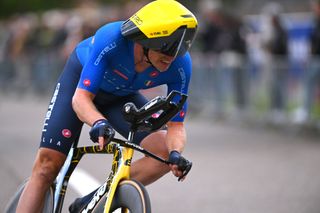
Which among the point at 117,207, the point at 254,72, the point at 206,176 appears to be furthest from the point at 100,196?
the point at 254,72

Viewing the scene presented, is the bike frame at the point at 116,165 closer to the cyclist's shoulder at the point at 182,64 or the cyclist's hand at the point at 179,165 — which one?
the cyclist's hand at the point at 179,165

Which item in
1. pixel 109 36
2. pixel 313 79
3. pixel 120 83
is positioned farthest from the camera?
pixel 313 79

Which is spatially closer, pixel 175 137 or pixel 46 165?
pixel 175 137

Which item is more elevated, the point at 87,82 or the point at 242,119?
the point at 87,82

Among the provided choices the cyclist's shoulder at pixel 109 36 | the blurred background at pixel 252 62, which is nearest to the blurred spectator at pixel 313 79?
the blurred background at pixel 252 62

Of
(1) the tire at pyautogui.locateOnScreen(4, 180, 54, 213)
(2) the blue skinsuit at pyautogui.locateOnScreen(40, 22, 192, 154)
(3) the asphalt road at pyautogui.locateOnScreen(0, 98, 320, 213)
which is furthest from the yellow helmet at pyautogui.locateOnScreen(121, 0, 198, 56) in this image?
(3) the asphalt road at pyautogui.locateOnScreen(0, 98, 320, 213)

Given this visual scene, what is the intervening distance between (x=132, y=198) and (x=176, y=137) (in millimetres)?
829

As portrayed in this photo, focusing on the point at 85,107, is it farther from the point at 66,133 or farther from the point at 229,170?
the point at 229,170

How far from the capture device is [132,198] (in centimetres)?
541

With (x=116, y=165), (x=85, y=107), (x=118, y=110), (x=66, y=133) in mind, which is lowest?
(x=116, y=165)

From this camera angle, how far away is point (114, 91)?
6508 millimetres

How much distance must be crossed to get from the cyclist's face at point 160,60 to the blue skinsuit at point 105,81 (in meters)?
0.21

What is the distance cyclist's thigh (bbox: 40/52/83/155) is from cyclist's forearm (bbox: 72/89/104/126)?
0.44 metres

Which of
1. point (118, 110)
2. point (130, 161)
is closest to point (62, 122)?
point (118, 110)
